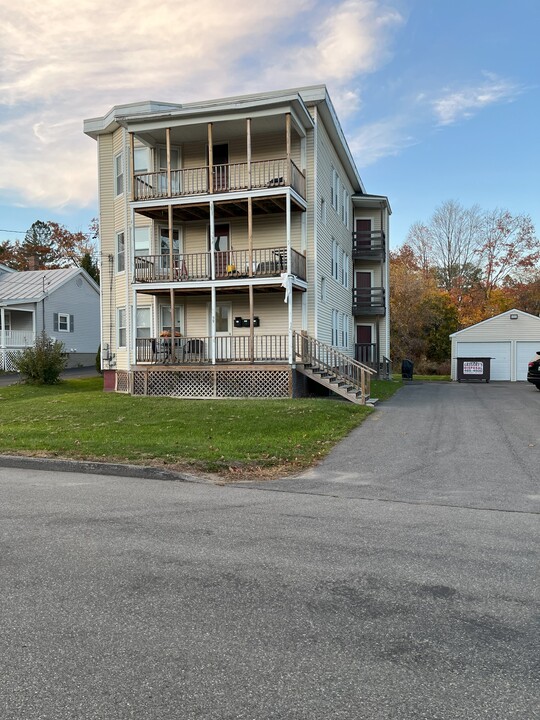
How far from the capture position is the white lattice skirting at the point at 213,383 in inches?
712

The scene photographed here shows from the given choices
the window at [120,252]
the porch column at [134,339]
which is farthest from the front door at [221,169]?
the porch column at [134,339]

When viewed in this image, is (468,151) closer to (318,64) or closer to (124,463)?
(318,64)

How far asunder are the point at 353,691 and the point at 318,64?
22.3m

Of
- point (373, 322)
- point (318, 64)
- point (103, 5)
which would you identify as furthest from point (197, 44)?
point (373, 322)

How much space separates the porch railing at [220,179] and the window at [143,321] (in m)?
4.29

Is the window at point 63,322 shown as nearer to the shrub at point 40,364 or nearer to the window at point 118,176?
the shrub at point 40,364

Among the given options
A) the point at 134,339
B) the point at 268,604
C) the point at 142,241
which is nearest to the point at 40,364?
the point at 134,339

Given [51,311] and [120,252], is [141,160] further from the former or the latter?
[51,311]

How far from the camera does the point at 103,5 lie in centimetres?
1415

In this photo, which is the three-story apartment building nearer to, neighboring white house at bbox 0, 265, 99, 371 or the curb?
the curb

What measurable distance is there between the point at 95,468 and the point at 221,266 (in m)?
12.5

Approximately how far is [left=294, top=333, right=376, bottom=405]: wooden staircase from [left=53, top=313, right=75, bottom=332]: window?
77.2 ft

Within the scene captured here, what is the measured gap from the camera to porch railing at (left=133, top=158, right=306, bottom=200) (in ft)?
62.4

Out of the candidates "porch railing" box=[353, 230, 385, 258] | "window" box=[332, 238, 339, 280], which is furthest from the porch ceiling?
"porch railing" box=[353, 230, 385, 258]
